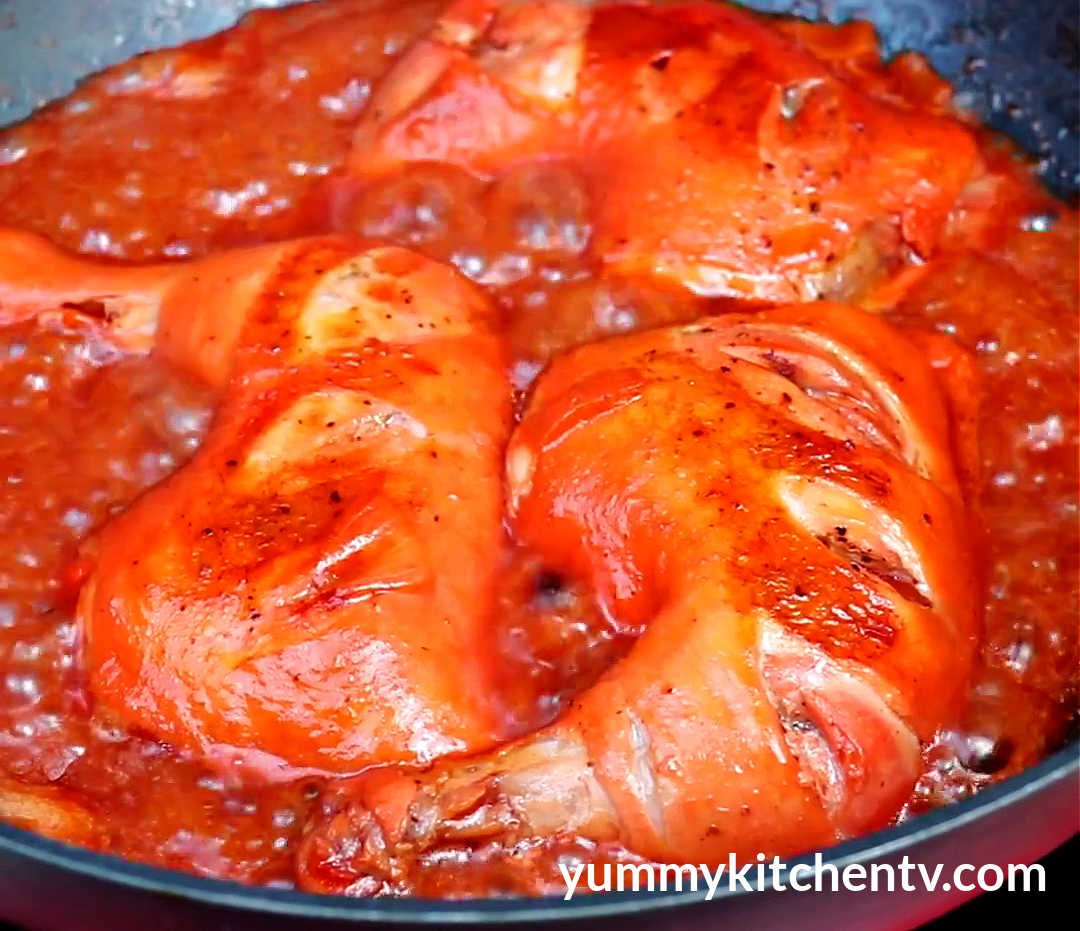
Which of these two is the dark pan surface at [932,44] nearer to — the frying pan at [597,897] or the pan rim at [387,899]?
the frying pan at [597,897]

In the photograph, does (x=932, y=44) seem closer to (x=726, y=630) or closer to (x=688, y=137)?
(x=688, y=137)

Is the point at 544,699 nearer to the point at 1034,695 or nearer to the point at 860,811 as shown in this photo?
the point at 860,811

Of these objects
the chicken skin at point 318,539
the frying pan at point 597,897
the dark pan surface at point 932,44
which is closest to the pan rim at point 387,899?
the frying pan at point 597,897

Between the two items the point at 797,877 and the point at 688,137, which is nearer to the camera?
the point at 797,877

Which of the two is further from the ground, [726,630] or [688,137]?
[688,137]

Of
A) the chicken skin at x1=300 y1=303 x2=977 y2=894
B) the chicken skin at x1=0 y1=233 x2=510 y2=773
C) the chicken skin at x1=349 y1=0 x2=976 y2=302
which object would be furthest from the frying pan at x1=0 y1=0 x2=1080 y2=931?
the chicken skin at x1=349 y1=0 x2=976 y2=302

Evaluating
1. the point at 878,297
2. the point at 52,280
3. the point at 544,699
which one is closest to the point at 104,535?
the point at 52,280

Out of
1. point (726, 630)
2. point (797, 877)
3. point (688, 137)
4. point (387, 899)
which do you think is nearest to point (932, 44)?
point (688, 137)
